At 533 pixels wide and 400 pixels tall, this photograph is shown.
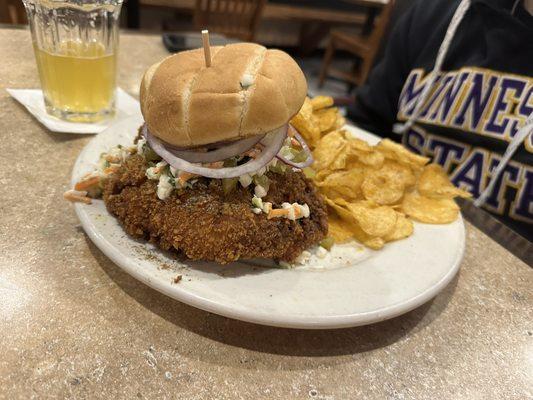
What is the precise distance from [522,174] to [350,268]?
1.08 meters

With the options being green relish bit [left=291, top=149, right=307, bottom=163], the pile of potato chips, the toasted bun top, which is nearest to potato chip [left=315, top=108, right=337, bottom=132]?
the pile of potato chips

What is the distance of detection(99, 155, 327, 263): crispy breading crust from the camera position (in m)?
1.08

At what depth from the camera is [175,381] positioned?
0.87 meters

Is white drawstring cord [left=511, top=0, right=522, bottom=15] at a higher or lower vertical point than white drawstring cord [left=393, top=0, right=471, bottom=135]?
higher

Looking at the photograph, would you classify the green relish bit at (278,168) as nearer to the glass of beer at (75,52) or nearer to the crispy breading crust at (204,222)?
the crispy breading crust at (204,222)

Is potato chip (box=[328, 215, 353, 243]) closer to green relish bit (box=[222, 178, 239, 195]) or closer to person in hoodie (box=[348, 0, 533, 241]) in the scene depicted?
green relish bit (box=[222, 178, 239, 195])

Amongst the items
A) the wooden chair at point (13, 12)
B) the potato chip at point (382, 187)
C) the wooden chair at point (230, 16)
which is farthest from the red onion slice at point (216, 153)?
the wooden chair at point (230, 16)

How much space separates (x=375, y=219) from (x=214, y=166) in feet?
1.76

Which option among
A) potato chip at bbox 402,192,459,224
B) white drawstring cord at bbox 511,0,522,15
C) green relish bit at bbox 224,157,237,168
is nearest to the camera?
green relish bit at bbox 224,157,237,168

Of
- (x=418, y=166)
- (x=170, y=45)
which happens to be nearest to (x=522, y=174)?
(x=418, y=166)

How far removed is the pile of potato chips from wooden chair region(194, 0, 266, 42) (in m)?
3.39

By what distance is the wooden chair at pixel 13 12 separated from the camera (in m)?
3.36

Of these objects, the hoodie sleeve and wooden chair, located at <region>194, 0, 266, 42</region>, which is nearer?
the hoodie sleeve

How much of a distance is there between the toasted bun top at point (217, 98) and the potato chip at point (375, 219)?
0.41m
